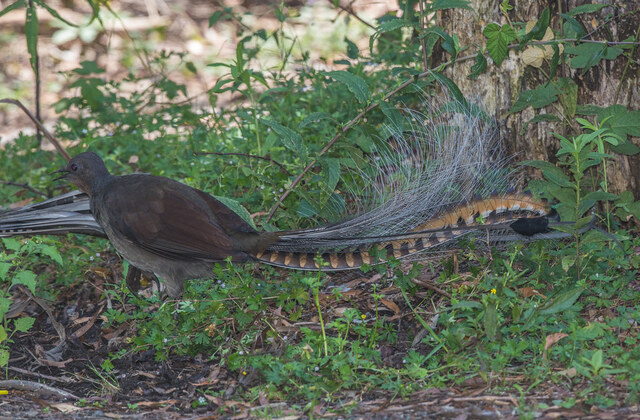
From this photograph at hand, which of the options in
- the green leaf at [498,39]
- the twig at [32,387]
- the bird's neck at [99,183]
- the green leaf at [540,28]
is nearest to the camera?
the twig at [32,387]

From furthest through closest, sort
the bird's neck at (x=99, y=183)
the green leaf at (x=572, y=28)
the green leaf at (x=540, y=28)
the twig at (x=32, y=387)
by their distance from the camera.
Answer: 1. the bird's neck at (x=99, y=183)
2. the green leaf at (x=572, y=28)
3. the green leaf at (x=540, y=28)
4. the twig at (x=32, y=387)

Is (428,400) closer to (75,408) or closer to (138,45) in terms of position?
(75,408)

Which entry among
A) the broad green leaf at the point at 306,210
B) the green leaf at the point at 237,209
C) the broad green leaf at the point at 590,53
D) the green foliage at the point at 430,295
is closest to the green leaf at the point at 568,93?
the green foliage at the point at 430,295

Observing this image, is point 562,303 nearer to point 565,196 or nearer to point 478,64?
point 565,196

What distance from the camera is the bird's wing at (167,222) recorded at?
436 cm

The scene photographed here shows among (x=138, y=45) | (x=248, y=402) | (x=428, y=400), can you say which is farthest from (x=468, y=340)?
(x=138, y=45)

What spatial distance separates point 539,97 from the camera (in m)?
4.30

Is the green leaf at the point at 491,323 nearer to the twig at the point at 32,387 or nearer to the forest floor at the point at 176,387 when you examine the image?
the forest floor at the point at 176,387

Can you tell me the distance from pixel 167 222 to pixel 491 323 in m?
1.95

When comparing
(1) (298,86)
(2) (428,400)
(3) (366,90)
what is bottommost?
(2) (428,400)

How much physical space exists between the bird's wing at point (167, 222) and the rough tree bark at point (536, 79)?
1.79 metres

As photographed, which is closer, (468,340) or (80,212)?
(468,340)

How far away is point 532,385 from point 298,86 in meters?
4.11

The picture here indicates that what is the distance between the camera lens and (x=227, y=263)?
13.7 ft
